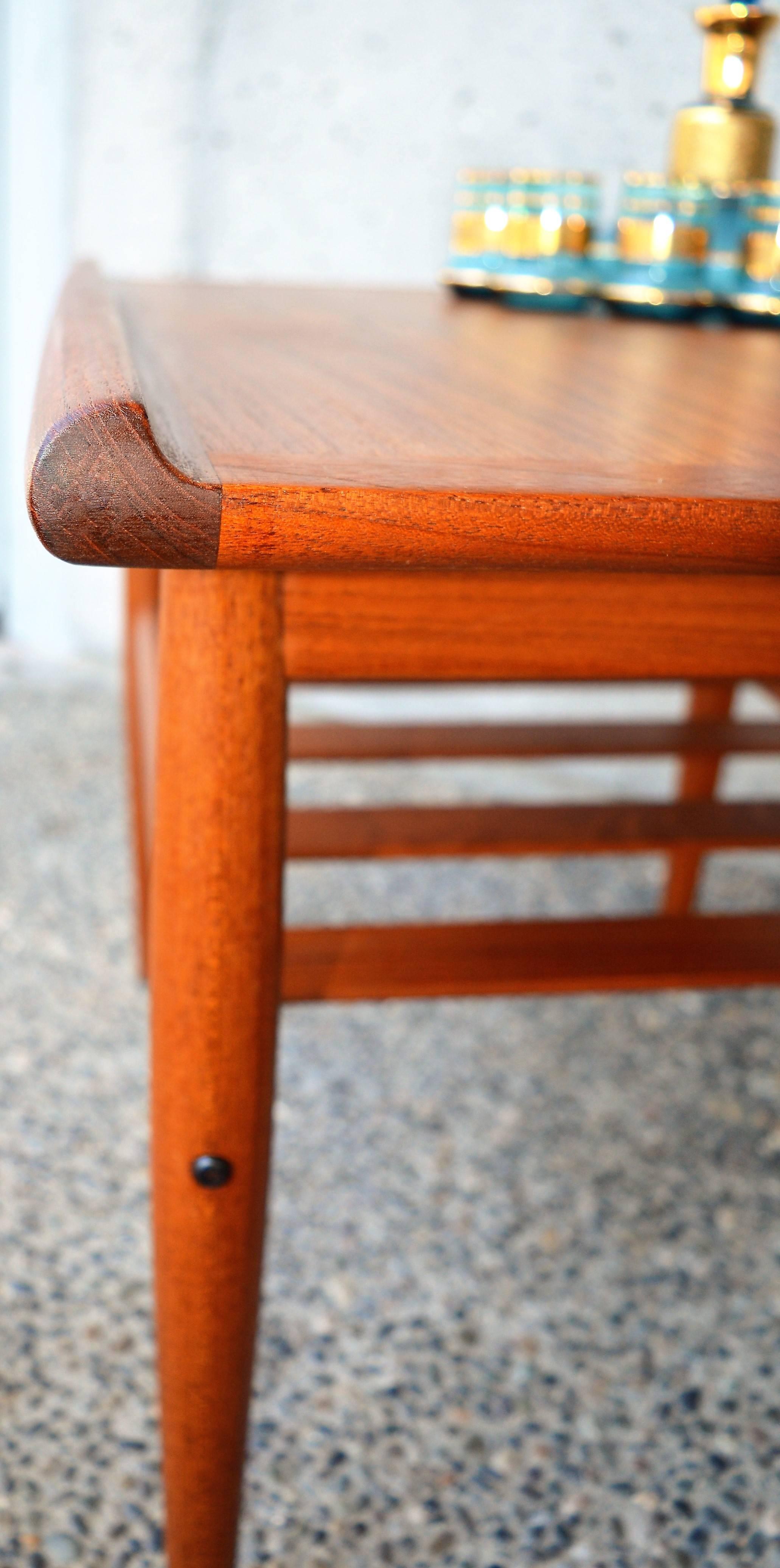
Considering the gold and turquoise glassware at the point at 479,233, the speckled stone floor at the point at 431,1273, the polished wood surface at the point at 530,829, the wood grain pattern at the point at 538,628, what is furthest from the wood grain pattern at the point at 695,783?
the wood grain pattern at the point at 538,628

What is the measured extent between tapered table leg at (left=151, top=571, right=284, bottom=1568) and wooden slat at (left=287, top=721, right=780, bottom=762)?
44 cm

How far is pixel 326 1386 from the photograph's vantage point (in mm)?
752

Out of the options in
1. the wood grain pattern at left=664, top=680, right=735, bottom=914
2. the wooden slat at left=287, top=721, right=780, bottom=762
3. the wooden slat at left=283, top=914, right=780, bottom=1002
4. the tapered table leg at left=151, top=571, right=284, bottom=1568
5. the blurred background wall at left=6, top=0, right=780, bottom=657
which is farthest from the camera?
the blurred background wall at left=6, top=0, right=780, bottom=657

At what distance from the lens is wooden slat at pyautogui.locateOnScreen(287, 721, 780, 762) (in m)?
0.96

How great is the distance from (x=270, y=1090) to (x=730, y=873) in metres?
1.04

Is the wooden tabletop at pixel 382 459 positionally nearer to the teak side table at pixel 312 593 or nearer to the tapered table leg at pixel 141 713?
the teak side table at pixel 312 593

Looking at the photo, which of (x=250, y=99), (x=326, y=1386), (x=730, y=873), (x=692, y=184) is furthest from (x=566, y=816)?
(x=250, y=99)

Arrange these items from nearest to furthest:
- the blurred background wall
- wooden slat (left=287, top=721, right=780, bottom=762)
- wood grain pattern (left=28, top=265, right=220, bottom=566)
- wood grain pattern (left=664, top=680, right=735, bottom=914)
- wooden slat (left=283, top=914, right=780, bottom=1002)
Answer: wood grain pattern (left=28, top=265, right=220, bottom=566)
wooden slat (left=283, top=914, right=780, bottom=1002)
wooden slat (left=287, top=721, right=780, bottom=762)
wood grain pattern (left=664, top=680, right=735, bottom=914)
the blurred background wall

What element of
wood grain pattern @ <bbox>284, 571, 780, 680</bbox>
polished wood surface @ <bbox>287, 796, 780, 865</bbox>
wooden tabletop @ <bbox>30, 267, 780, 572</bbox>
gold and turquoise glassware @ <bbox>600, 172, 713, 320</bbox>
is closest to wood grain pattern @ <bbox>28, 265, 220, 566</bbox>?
wooden tabletop @ <bbox>30, 267, 780, 572</bbox>

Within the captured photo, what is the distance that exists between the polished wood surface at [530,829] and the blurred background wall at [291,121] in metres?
0.98

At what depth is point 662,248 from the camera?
1000 millimetres

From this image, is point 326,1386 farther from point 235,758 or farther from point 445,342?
point 445,342

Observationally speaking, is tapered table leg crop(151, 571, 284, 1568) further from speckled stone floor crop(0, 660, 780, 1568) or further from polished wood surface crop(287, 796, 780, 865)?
polished wood surface crop(287, 796, 780, 865)

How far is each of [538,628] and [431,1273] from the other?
1.67 ft
